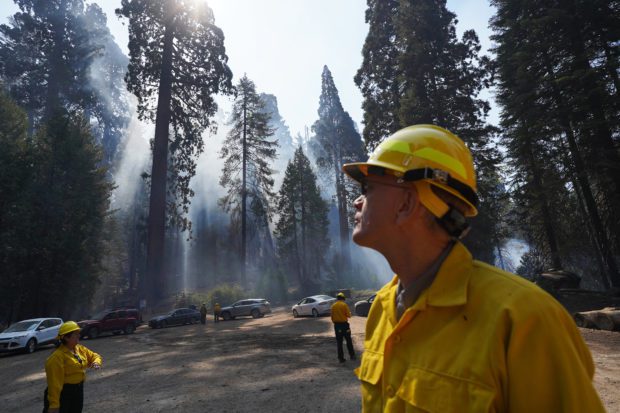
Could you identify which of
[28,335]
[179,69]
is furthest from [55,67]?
[28,335]

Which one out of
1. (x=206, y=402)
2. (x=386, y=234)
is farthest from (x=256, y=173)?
(x=386, y=234)

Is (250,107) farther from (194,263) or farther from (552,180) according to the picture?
(552,180)

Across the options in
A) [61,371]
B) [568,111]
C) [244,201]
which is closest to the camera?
[61,371]

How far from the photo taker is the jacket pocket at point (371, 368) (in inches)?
65.3

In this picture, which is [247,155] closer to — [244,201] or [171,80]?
[244,201]

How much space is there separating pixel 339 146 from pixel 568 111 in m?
43.3

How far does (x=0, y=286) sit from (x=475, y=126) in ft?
102

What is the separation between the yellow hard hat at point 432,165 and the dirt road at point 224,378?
242 inches

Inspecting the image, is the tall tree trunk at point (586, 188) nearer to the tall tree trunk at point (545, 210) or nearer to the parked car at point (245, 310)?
the tall tree trunk at point (545, 210)

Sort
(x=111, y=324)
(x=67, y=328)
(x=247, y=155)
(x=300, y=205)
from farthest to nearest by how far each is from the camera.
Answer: (x=300, y=205)
(x=247, y=155)
(x=111, y=324)
(x=67, y=328)

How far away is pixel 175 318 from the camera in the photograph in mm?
26344

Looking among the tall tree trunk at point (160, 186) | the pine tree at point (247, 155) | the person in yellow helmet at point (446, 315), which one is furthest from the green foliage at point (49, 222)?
the person in yellow helmet at point (446, 315)

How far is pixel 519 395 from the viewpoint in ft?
3.51

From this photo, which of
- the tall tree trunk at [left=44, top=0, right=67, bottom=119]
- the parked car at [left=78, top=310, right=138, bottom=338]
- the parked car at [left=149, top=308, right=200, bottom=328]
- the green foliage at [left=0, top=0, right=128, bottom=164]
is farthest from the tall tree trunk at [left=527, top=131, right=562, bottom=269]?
the tall tree trunk at [left=44, top=0, right=67, bottom=119]
